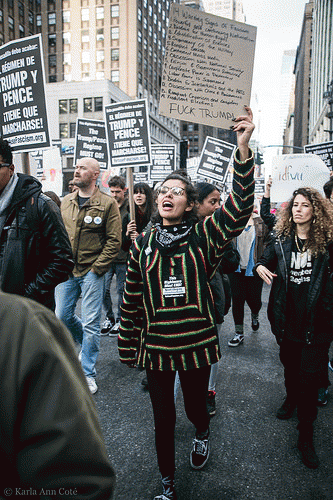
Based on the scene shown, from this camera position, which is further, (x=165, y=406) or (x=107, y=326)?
(x=107, y=326)

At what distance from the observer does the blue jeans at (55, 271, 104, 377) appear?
3.99 metres

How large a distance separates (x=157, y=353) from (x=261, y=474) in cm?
118

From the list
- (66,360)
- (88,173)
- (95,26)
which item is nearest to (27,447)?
(66,360)

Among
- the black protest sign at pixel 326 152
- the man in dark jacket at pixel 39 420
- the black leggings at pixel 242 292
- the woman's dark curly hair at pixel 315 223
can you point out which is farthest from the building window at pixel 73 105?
the man in dark jacket at pixel 39 420

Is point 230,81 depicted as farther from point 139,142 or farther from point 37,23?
point 37,23

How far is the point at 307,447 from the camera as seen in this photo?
2.87 m

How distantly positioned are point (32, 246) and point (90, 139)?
20.2 ft

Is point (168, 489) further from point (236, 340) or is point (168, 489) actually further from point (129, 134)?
point (129, 134)

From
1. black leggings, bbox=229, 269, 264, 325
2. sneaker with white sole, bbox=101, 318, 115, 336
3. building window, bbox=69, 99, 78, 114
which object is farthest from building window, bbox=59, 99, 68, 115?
black leggings, bbox=229, 269, 264, 325

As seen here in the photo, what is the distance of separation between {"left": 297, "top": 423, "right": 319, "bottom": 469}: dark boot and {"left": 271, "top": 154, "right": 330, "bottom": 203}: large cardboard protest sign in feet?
11.8

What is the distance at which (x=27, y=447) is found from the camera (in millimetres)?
748

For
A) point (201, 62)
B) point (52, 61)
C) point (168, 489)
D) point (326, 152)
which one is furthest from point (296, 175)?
point (52, 61)

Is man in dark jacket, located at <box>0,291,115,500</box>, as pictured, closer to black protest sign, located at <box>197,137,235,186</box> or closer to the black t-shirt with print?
the black t-shirt with print

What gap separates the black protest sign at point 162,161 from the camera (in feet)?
38.8
